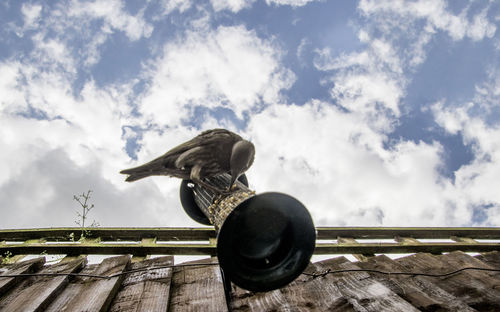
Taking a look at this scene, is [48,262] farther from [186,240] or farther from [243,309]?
[243,309]

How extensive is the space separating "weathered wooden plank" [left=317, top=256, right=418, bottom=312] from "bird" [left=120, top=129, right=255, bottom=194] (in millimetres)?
1063

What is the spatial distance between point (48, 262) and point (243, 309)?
1.72m

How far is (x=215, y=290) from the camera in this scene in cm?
183

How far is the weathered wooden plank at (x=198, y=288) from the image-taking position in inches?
66.6

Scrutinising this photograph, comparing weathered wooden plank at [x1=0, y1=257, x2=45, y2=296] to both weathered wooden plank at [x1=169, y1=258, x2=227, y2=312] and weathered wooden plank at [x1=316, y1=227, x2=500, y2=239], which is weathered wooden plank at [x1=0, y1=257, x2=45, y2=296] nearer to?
weathered wooden plank at [x1=169, y1=258, x2=227, y2=312]

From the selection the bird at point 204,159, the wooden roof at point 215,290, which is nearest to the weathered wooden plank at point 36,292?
the wooden roof at point 215,290

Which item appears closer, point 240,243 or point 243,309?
point 240,243

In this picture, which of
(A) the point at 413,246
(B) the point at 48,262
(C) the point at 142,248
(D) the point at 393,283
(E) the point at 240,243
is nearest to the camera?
(E) the point at 240,243

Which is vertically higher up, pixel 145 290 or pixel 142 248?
pixel 142 248

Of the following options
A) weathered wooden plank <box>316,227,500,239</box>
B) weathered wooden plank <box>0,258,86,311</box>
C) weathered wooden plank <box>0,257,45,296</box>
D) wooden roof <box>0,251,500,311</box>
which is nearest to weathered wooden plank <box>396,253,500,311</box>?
wooden roof <box>0,251,500,311</box>

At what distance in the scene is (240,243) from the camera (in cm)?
158

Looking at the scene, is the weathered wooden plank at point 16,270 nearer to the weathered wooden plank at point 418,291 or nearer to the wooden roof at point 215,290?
the wooden roof at point 215,290

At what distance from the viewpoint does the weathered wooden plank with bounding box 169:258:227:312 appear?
1.69m

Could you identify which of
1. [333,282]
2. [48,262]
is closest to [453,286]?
[333,282]
